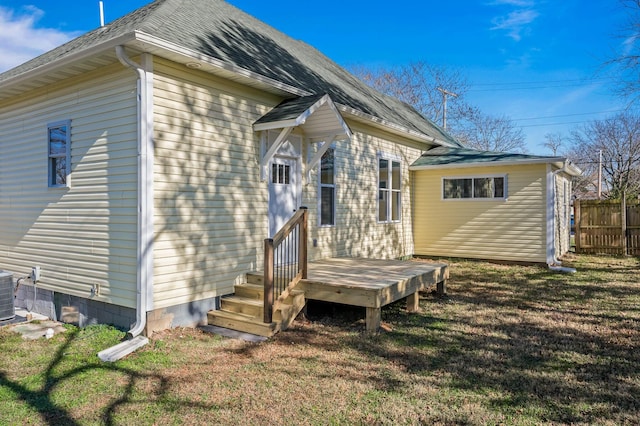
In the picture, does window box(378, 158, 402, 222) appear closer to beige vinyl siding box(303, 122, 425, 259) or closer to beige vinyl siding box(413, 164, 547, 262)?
beige vinyl siding box(303, 122, 425, 259)

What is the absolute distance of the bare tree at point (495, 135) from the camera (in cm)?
3128

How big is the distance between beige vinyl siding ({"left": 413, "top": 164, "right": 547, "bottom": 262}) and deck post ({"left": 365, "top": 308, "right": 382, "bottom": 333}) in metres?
6.91

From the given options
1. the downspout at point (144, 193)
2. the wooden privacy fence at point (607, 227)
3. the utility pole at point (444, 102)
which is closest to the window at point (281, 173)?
the downspout at point (144, 193)

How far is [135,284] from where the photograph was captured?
504 centimetres

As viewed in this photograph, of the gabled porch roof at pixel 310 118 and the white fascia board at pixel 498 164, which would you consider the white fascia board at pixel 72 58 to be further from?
the white fascia board at pixel 498 164

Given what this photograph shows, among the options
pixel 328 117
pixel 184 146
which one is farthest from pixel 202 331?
pixel 328 117

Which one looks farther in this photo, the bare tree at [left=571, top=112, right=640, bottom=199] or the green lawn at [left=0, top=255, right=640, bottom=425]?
the bare tree at [left=571, top=112, right=640, bottom=199]

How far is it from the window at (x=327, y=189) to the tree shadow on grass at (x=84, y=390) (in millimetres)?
4741

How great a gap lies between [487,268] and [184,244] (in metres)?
7.72

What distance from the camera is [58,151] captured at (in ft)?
20.4

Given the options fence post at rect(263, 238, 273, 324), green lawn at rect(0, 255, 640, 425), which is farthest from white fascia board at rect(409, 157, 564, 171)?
fence post at rect(263, 238, 273, 324)

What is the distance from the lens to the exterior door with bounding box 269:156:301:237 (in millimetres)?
6826

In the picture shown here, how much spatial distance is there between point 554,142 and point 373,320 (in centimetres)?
4016

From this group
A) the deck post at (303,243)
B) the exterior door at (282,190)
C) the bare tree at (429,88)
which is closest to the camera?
the deck post at (303,243)
